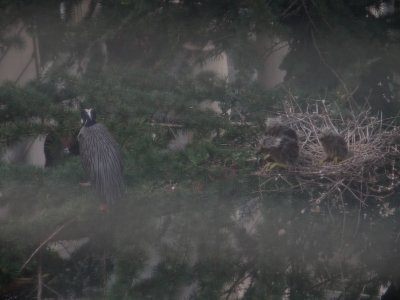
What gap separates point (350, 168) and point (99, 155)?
49.5 inches

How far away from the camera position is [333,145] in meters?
3.18

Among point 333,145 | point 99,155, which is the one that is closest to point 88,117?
point 99,155

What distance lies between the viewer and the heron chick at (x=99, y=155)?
322 centimetres

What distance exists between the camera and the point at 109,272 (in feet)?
9.52

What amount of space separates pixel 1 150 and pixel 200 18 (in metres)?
1.51

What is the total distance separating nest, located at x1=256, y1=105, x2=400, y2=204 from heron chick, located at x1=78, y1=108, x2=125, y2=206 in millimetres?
709

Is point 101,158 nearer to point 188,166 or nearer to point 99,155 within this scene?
point 99,155

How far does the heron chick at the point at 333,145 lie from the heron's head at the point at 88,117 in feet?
3.86

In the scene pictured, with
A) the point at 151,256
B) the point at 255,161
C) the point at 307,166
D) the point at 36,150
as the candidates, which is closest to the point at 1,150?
the point at 151,256

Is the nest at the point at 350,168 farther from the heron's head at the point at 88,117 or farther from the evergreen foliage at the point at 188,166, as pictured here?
the heron's head at the point at 88,117

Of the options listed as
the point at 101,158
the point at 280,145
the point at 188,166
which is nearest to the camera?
the point at 280,145

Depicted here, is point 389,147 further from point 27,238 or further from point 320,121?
point 27,238

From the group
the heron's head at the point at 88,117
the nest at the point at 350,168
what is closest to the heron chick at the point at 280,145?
the nest at the point at 350,168

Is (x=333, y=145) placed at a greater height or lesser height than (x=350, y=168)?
greater
